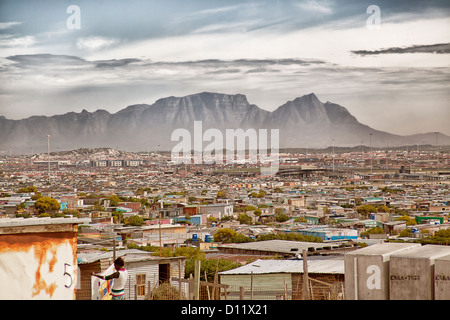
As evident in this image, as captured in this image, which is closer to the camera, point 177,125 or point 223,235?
point 223,235

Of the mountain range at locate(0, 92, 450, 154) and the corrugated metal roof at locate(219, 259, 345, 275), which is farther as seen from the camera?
the mountain range at locate(0, 92, 450, 154)

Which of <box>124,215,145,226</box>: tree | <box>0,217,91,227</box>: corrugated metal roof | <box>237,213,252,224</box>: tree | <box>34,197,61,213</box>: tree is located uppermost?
<box>0,217,91,227</box>: corrugated metal roof

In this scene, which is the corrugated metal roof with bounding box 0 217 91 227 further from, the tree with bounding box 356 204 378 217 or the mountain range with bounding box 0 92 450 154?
the mountain range with bounding box 0 92 450 154

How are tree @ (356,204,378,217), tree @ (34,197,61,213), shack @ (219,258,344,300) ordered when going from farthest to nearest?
1. tree @ (356,204,378,217)
2. tree @ (34,197,61,213)
3. shack @ (219,258,344,300)

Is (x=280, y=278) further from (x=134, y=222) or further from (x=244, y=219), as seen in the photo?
(x=244, y=219)

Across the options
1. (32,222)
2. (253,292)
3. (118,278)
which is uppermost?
(32,222)

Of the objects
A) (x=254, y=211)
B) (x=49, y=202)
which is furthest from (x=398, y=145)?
(x=49, y=202)

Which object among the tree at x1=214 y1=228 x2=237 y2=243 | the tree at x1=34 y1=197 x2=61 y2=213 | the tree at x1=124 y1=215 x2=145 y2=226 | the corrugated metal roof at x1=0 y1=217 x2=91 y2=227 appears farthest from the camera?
the tree at x1=34 y1=197 x2=61 y2=213

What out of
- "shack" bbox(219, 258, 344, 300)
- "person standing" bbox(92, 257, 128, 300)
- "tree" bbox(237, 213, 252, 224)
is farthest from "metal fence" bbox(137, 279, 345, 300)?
"tree" bbox(237, 213, 252, 224)

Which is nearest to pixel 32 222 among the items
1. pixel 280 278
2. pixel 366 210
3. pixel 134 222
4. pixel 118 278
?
pixel 118 278
